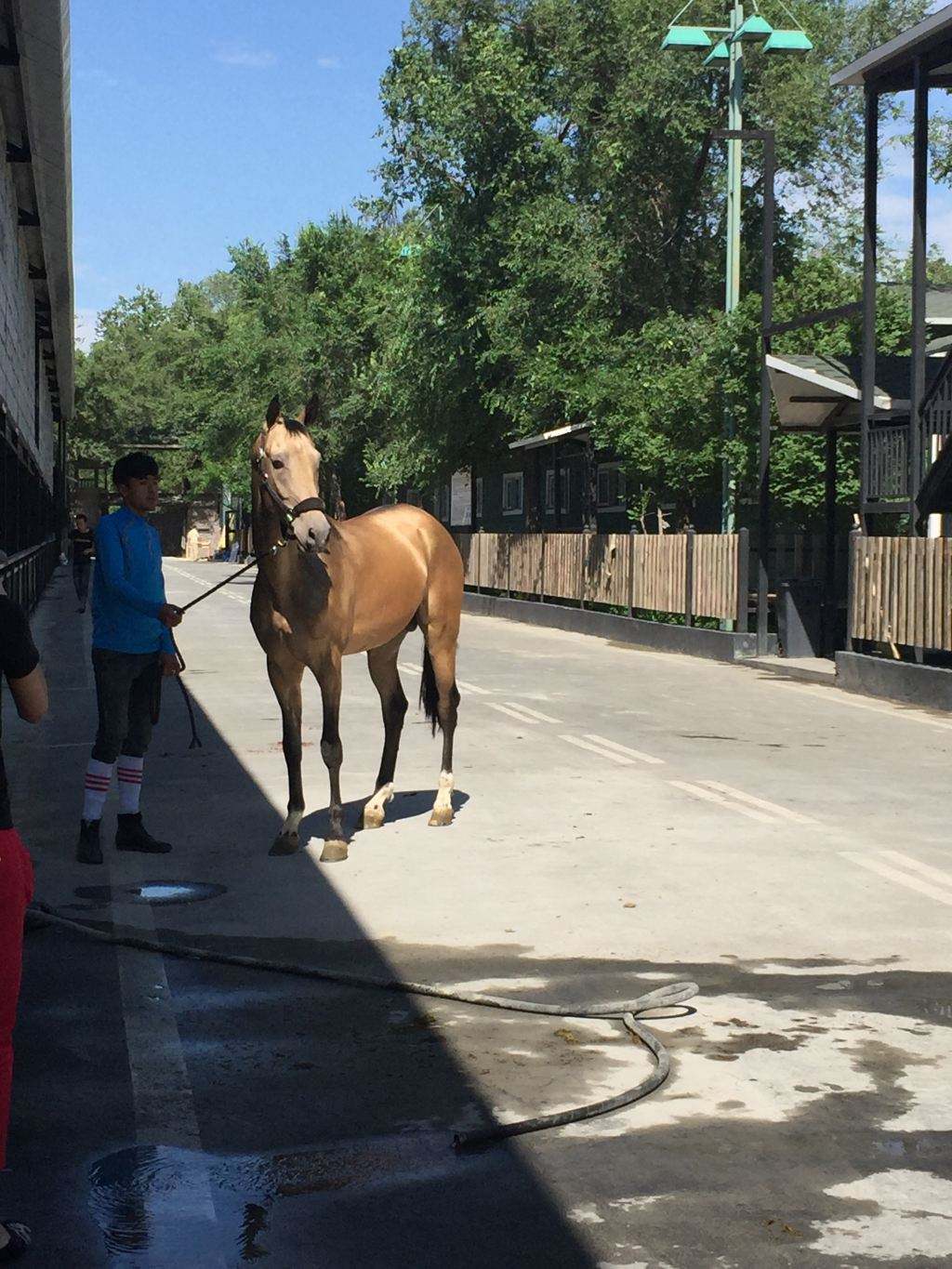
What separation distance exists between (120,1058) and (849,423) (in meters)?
21.1

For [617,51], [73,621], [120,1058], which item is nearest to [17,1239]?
[120,1058]

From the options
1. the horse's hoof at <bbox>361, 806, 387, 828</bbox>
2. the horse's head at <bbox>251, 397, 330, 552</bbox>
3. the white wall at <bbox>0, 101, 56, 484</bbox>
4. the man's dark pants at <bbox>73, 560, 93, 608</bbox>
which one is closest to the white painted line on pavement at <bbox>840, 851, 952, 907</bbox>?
the horse's hoof at <bbox>361, 806, 387, 828</bbox>

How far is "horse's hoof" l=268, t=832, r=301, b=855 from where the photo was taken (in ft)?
31.3

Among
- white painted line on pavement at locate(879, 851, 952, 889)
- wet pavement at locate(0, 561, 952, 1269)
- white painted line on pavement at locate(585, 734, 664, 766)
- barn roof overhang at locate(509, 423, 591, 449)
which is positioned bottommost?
white painted line on pavement at locate(879, 851, 952, 889)

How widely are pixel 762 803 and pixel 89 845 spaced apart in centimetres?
448

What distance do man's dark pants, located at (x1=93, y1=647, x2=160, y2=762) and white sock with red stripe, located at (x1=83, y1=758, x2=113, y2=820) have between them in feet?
0.14

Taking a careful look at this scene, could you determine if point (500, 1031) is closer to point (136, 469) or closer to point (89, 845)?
point (89, 845)

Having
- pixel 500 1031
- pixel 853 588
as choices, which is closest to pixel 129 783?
pixel 500 1031

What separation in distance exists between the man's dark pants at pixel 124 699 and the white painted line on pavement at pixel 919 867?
4.08 metres

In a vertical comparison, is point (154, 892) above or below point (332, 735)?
below

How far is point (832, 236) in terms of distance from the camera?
137 feet

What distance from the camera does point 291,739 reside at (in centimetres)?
966

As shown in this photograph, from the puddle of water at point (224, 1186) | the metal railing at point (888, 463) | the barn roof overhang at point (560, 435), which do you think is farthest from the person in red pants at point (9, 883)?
the barn roof overhang at point (560, 435)

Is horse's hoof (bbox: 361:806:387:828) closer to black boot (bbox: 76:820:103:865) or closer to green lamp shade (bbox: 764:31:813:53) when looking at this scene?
black boot (bbox: 76:820:103:865)
